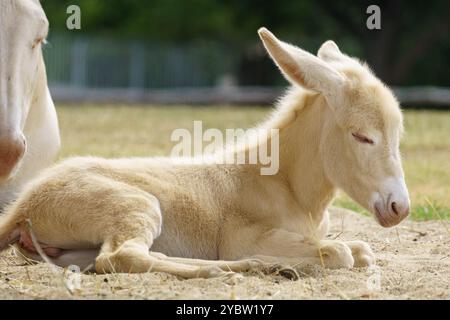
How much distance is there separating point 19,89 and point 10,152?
2.21 feet

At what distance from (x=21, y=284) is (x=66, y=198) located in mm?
741

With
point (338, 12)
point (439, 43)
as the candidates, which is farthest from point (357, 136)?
point (439, 43)

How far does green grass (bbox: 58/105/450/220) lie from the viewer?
954 centimetres

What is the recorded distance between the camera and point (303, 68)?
19.2 ft

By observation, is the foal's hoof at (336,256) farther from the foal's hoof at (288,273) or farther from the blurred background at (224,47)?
the blurred background at (224,47)

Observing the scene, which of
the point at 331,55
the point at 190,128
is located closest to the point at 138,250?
the point at 331,55

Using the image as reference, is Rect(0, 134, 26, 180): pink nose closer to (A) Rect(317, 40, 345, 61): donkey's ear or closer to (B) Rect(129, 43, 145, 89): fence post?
(A) Rect(317, 40, 345, 61): donkey's ear

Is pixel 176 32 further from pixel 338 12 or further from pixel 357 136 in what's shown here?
pixel 357 136

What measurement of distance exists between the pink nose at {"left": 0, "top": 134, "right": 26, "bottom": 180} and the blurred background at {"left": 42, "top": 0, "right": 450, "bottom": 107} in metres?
22.6

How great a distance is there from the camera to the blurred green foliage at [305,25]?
31250mm

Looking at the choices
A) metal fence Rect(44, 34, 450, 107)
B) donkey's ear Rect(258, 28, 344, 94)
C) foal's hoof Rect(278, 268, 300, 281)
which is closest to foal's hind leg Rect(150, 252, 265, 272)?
foal's hoof Rect(278, 268, 300, 281)

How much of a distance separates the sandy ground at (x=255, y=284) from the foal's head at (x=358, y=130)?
0.41 metres
